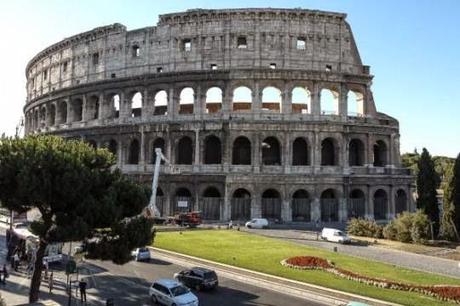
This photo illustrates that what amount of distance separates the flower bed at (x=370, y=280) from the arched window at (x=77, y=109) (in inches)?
1559

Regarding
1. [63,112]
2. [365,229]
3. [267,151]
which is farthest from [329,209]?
[63,112]

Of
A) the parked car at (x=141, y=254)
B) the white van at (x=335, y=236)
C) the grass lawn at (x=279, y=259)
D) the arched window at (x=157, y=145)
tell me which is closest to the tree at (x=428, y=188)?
the white van at (x=335, y=236)

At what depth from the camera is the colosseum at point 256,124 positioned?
154ft

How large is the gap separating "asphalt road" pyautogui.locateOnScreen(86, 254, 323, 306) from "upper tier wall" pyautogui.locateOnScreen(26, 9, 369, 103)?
27.5m

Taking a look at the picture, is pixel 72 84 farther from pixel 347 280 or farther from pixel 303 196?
pixel 347 280

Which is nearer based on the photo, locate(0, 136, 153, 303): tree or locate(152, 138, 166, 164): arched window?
locate(0, 136, 153, 303): tree

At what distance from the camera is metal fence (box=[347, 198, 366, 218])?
48094 millimetres

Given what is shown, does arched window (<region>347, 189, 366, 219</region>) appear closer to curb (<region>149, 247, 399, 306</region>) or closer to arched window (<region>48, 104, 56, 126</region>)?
curb (<region>149, 247, 399, 306</region>)

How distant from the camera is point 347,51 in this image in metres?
50.4

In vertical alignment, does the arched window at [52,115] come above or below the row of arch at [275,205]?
above

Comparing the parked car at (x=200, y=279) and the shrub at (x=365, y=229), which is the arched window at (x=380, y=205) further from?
the parked car at (x=200, y=279)

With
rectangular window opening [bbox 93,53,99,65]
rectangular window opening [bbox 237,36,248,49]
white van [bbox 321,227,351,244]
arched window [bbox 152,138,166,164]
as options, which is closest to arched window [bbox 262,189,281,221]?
white van [bbox 321,227,351,244]

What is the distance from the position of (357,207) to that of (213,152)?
1645cm

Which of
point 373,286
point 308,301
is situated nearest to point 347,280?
point 373,286
